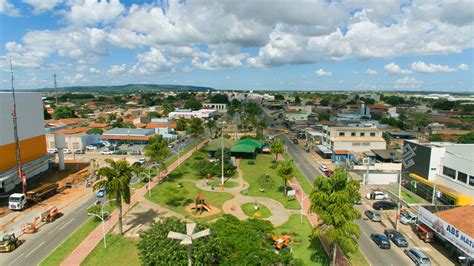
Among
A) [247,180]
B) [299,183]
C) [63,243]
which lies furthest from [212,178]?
[63,243]

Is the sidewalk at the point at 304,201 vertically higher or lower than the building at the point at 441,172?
lower

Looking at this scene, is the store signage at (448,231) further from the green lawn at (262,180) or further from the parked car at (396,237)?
the green lawn at (262,180)

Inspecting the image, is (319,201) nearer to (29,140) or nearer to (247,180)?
(247,180)

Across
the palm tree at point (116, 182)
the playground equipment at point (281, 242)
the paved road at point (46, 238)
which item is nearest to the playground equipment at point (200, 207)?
the palm tree at point (116, 182)

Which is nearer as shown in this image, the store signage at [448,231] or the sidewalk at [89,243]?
the store signage at [448,231]

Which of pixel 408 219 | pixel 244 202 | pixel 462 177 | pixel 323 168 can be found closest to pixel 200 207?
pixel 244 202

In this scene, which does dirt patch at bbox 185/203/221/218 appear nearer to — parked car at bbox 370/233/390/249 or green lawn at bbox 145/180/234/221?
green lawn at bbox 145/180/234/221

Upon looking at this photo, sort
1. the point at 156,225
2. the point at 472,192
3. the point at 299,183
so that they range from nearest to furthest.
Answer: the point at 156,225
the point at 472,192
the point at 299,183
